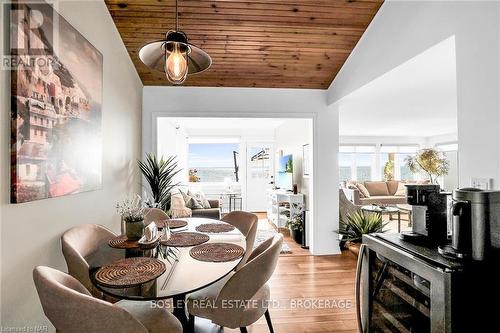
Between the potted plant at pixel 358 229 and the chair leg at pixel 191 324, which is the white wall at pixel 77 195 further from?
the potted plant at pixel 358 229

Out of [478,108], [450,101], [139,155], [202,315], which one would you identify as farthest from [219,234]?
[450,101]

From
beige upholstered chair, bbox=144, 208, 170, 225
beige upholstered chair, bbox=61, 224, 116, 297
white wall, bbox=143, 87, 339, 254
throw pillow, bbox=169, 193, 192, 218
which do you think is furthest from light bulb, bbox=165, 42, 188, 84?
throw pillow, bbox=169, 193, 192, 218

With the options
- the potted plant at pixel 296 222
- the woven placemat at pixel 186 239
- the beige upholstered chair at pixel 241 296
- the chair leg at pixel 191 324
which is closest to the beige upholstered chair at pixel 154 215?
the woven placemat at pixel 186 239

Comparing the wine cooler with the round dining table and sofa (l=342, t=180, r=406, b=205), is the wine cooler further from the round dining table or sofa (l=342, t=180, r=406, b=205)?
sofa (l=342, t=180, r=406, b=205)

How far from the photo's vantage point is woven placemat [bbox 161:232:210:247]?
5.70 feet

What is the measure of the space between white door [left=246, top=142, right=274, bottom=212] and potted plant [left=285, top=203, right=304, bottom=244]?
2.57m

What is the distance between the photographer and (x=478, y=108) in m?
1.52

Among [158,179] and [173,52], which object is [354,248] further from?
[173,52]

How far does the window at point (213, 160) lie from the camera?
24.8 feet

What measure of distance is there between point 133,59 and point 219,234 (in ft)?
7.94

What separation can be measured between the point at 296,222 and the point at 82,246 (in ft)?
10.8

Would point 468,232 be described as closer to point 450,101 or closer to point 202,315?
point 202,315

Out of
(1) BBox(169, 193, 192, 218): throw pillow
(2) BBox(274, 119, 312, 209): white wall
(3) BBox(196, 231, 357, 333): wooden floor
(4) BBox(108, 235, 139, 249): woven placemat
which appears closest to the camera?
(4) BBox(108, 235, 139, 249): woven placemat

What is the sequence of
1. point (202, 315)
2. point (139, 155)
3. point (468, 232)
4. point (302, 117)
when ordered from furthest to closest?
point (302, 117) → point (139, 155) → point (202, 315) → point (468, 232)
